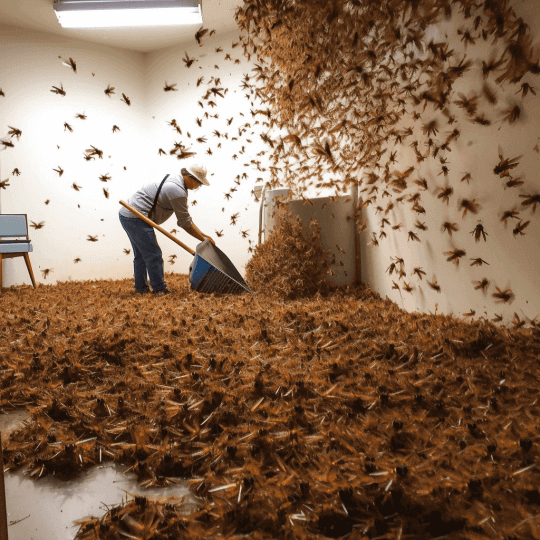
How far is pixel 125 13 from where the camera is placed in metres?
5.62

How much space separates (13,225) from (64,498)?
Answer: 538 centimetres

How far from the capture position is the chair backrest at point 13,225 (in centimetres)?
537

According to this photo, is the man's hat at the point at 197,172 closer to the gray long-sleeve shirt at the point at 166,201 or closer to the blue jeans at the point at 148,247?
the gray long-sleeve shirt at the point at 166,201

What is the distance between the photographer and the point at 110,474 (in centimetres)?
127

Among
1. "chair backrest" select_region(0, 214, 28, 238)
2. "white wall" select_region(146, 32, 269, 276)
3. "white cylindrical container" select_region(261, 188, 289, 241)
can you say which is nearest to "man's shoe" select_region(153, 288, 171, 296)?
"white cylindrical container" select_region(261, 188, 289, 241)

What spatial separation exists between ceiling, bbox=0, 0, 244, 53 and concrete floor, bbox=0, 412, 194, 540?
20.2ft

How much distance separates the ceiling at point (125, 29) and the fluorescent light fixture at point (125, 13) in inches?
6.9

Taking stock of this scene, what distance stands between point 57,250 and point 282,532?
6.62 metres

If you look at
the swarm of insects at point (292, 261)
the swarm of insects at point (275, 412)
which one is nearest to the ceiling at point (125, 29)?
the swarm of insects at point (292, 261)

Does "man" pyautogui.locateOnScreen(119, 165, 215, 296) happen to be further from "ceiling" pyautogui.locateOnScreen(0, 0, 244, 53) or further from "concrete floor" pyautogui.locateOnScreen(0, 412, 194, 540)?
"concrete floor" pyautogui.locateOnScreen(0, 412, 194, 540)

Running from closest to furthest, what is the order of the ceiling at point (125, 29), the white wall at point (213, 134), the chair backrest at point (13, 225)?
the chair backrest at point (13, 225), the ceiling at point (125, 29), the white wall at point (213, 134)

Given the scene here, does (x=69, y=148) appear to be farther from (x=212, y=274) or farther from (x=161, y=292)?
(x=212, y=274)

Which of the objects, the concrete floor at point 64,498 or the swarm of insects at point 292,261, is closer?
the concrete floor at point 64,498

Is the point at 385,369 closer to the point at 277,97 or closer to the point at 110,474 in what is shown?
the point at 110,474
